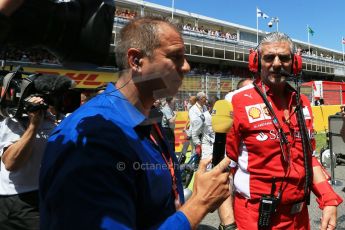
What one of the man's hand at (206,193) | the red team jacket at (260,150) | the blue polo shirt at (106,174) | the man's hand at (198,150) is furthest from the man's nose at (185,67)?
the man's hand at (198,150)

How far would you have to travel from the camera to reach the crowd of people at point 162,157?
1.05 meters

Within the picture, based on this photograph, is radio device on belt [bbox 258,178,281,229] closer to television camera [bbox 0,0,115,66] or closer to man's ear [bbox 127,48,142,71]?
man's ear [bbox 127,48,142,71]

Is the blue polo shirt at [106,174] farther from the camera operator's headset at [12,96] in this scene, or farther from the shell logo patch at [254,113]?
the shell logo patch at [254,113]

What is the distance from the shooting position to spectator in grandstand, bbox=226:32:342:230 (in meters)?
2.09

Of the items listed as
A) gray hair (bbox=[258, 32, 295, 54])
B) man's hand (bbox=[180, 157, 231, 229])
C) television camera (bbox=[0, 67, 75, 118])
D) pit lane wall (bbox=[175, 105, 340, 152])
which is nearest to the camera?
man's hand (bbox=[180, 157, 231, 229])

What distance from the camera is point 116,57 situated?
4.24 ft

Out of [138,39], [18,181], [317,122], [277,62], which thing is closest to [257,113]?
[277,62]

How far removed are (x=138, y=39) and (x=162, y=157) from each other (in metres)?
0.42

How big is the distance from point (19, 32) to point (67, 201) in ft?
1.46

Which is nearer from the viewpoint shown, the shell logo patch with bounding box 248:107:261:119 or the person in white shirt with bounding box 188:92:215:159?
the shell logo patch with bounding box 248:107:261:119

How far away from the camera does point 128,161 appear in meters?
1.13

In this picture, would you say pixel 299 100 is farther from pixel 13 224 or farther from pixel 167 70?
pixel 13 224

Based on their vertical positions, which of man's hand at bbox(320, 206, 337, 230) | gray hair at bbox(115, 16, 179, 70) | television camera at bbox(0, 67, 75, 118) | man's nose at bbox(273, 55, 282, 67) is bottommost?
man's hand at bbox(320, 206, 337, 230)

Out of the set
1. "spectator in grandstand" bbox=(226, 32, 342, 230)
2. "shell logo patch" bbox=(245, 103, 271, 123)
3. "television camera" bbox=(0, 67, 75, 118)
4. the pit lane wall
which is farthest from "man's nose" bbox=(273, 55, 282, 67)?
the pit lane wall
